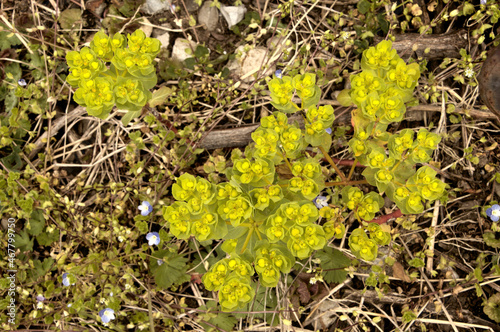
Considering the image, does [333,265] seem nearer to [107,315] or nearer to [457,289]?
[457,289]

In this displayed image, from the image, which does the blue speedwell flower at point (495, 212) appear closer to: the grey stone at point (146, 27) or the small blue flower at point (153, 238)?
the small blue flower at point (153, 238)

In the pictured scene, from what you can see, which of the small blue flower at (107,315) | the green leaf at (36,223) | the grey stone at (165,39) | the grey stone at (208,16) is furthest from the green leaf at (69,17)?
the small blue flower at (107,315)

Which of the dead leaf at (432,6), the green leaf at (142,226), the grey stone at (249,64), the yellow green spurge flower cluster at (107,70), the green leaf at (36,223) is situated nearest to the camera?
the yellow green spurge flower cluster at (107,70)

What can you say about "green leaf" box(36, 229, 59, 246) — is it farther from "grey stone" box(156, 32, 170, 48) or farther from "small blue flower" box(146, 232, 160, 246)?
"grey stone" box(156, 32, 170, 48)

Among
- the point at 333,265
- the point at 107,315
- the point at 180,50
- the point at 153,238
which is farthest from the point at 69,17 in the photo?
the point at 333,265

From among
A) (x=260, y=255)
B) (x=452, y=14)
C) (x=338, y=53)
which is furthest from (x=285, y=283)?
(x=452, y=14)

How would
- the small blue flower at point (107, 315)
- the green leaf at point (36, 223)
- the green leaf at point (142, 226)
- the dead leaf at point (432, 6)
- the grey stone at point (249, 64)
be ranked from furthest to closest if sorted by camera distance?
1. the grey stone at point (249, 64)
2. the dead leaf at point (432, 6)
3. the green leaf at point (36, 223)
4. the green leaf at point (142, 226)
5. the small blue flower at point (107, 315)
